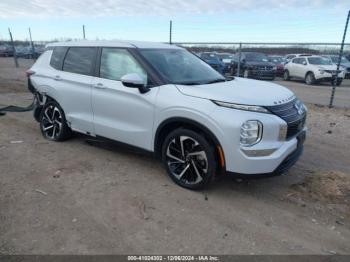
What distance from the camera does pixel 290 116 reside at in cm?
412

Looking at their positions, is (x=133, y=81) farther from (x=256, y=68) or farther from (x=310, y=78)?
(x=310, y=78)

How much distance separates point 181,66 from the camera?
4973 mm

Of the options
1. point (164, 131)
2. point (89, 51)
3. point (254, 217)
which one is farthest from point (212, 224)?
point (89, 51)

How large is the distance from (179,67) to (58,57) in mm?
2422

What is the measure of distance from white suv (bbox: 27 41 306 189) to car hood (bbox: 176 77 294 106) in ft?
0.04

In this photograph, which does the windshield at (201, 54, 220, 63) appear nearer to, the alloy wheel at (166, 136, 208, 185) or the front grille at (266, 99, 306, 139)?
the front grille at (266, 99, 306, 139)

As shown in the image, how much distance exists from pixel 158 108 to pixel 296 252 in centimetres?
227

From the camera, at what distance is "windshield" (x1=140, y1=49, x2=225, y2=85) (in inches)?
182

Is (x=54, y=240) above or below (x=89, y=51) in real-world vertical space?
below

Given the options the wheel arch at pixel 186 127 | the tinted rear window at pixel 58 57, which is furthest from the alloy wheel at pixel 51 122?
the wheel arch at pixel 186 127

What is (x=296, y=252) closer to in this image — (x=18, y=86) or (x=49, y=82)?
(x=49, y=82)

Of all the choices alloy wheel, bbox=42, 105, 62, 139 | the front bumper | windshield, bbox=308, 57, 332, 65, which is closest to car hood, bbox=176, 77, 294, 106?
alloy wheel, bbox=42, 105, 62, 139

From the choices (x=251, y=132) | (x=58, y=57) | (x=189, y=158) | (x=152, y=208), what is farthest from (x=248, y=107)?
(x=58, y=57)

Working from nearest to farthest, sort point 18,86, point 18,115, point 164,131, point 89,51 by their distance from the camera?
1. point 164,131
2. point 89,51
3. point 18,115
4. point 18,86
